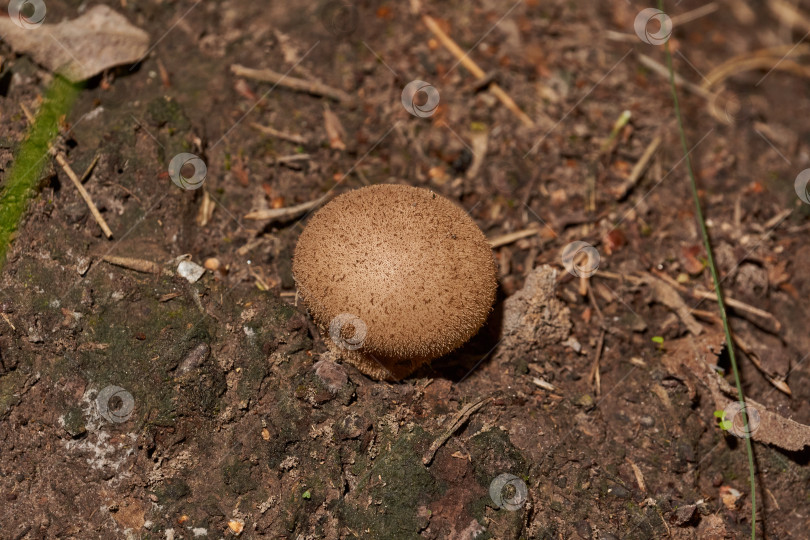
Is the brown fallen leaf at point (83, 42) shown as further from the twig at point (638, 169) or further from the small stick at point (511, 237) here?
the twig at point (638, 169)

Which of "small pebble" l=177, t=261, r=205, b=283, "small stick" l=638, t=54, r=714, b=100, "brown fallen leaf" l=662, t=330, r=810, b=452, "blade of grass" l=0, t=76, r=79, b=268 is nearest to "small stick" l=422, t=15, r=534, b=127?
"small stick" l=638, t=54, r=714, b=100

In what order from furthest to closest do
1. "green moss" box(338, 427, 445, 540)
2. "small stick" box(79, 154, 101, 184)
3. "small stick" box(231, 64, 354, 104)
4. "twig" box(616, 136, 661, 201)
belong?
"twig" box(616, 136, 661, 201)
"small stick" box(231, 64, 354, 104)
"small stick" box(79, 154, 101, 184)
"green moss" box(338, 427, 445, 540)

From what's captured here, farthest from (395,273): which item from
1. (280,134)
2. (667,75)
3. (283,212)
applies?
(667,75)

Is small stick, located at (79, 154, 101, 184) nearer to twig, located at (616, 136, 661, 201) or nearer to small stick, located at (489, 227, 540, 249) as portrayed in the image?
small stick, located at (489, 227, 540, 249)

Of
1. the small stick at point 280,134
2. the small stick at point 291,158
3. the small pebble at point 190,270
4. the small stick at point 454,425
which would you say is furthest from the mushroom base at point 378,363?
the small stick at point 280,134

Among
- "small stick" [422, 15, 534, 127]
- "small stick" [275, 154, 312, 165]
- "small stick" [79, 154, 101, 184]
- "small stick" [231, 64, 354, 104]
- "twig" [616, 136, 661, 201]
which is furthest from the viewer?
"small stick" [422, 15, 534, 127]
